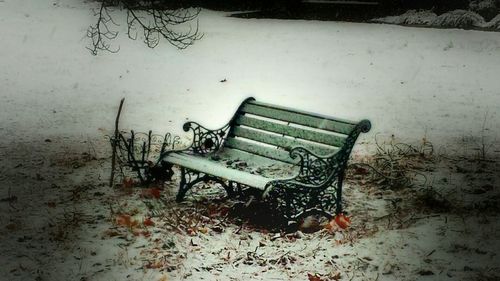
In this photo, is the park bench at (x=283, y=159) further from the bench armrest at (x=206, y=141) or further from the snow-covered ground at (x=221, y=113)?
the snow-covered ground at (x=221, y=113)

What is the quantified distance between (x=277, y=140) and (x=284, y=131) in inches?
4.8

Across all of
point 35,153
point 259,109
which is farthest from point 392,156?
point 35,153

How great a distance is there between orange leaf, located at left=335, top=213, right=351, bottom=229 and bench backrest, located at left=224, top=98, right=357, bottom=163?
64 centimetres

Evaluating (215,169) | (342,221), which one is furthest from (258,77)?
(342,221)

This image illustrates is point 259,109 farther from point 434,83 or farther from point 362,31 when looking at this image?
point 362,31

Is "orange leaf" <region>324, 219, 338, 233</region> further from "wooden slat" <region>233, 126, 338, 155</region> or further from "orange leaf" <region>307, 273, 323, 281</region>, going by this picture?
"orange leaf" <region>307, 273, 323, 281</region>

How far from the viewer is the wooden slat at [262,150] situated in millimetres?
5434

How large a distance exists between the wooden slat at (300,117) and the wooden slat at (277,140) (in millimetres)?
198

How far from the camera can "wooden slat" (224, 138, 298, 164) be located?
5434mm

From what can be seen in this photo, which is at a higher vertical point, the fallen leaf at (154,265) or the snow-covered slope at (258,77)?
the snow-covered slope at (258,77)

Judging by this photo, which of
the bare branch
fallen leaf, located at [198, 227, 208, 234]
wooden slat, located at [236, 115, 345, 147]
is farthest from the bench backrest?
the bare branch

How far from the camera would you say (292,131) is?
5.45 meters

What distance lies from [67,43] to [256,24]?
19.5ft

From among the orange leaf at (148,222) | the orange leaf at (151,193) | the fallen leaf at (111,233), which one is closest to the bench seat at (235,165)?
the orange leaf at (151,193)
